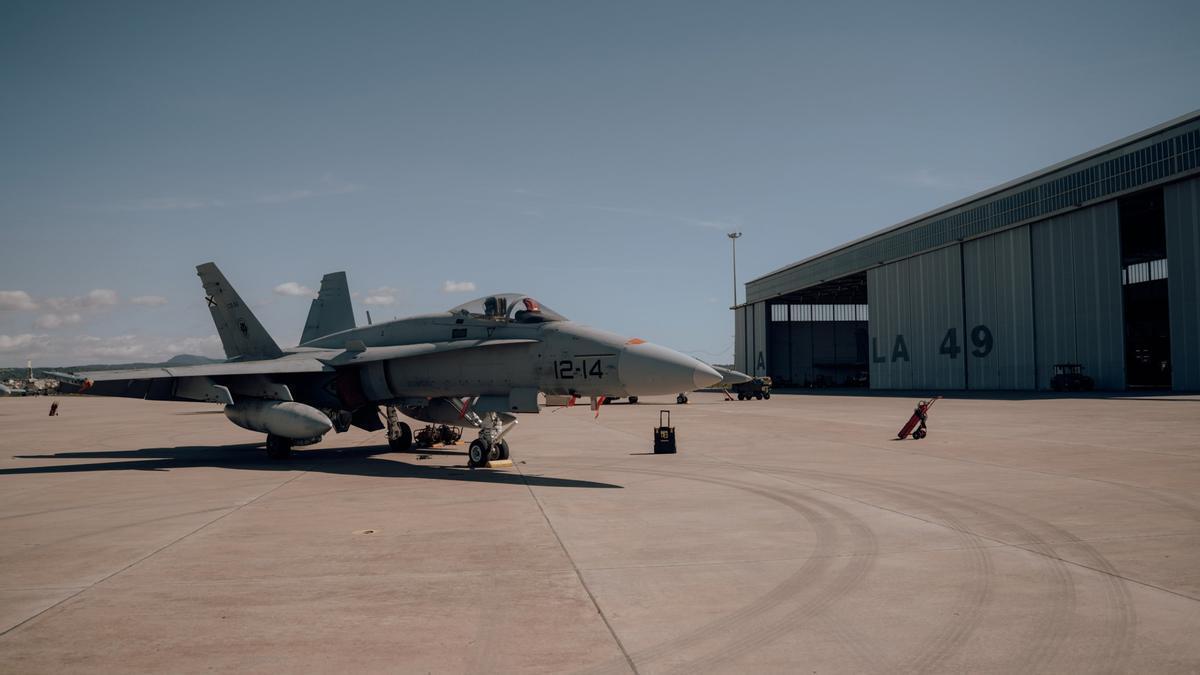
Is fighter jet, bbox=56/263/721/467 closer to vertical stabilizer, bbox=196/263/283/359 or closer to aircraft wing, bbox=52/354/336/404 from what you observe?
aircraft wing, bbox=52/354/336/404

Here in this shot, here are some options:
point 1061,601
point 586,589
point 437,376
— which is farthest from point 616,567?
point 437,376

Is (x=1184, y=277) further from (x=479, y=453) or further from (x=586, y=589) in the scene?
(x=586, y=589)

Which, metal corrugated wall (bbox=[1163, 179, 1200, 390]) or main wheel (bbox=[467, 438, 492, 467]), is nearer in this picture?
main wheel (bbox=[467, 438, 492, 467])

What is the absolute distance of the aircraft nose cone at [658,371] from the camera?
1161 cm

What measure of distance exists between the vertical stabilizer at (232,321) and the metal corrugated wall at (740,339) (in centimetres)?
7629

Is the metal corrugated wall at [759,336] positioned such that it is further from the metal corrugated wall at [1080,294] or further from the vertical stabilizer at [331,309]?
the vertical stabilizer at [331,309]

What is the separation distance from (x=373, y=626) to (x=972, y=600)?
411 cm

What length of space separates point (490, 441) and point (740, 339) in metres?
82.3

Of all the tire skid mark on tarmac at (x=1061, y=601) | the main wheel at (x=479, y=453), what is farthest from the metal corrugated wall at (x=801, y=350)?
the tire skid mark on tarmac at (x=1061, y=601)

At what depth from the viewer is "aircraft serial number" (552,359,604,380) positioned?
41.5ft

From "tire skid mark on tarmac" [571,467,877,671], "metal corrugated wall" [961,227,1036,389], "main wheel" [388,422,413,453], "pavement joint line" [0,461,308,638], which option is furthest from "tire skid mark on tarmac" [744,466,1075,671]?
"metal corrugated wall" [961,227,1036,389]

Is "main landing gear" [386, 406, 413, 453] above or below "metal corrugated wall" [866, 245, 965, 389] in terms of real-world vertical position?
below

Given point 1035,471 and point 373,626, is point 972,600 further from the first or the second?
point 1035,471

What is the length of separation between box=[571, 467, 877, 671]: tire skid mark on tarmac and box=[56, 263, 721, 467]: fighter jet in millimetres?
4210
